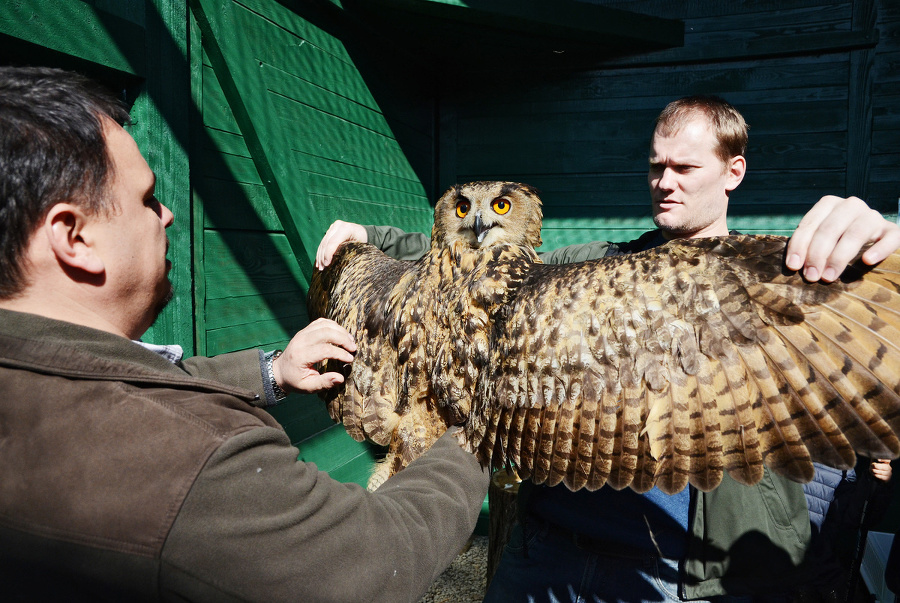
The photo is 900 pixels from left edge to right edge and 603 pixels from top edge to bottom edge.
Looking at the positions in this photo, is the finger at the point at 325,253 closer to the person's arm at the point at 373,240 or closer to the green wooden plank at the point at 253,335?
the person's arm at the point at 373,240

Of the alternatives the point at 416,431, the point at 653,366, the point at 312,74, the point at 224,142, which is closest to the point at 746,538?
the point at 653,366

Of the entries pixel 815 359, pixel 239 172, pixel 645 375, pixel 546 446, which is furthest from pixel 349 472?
pixel 815 359

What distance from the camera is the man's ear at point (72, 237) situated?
3.04 feet

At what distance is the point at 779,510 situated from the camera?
5.67 ft

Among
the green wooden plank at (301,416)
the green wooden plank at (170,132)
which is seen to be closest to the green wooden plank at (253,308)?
the green wooden plank at (170,132)

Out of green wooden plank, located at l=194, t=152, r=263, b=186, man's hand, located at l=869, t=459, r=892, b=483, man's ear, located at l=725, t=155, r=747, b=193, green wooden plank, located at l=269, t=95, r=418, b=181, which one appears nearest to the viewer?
man's ear, located at l=725, t=155, r=747, b=193

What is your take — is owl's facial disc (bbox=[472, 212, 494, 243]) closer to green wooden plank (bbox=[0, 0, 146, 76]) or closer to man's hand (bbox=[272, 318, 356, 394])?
man's hand (bbox=[272, 318, 356, 394])

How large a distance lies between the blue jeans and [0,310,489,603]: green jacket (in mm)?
1137

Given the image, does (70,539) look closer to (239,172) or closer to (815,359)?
(815,359)

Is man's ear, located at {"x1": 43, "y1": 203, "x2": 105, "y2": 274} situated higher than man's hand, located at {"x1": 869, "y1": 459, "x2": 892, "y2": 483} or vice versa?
man's ear, located at {"x1": 43, "y1": 203, "x2": 105, "y2": 274}

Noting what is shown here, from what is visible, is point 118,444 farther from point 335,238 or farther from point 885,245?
point 335,238

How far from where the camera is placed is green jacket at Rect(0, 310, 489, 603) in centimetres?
80

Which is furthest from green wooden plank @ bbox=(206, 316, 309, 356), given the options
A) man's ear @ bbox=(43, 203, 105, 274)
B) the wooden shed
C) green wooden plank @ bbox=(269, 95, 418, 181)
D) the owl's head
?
man's ear @ bbox=(43, 203, 105, 274)

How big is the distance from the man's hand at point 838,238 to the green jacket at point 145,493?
120 cm
